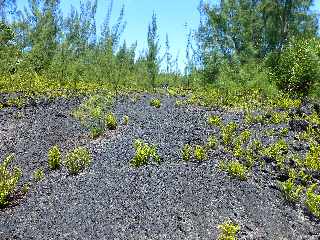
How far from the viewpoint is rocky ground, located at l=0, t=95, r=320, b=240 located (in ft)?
19.9

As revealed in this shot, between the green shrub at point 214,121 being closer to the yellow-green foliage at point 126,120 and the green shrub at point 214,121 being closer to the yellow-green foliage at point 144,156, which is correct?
the yellow-green foliage at point 126,120

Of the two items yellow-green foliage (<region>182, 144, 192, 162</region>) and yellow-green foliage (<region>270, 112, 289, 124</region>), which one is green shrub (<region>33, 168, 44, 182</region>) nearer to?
yellow-green foliage (<region>182, 144, 192, 162</region>)

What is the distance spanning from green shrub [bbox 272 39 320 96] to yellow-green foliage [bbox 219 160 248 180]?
7.16m

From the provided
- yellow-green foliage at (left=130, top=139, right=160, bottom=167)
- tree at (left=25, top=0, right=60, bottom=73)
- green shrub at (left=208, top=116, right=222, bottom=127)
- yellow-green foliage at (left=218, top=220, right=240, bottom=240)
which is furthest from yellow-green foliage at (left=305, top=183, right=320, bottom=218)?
tree at (left=25, top=0, right=60, bottom=73)

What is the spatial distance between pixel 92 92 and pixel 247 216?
9007 millimetres

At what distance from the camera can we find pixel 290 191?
697 centimetres

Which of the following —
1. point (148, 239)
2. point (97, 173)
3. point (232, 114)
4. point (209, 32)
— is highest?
point (209, 32)

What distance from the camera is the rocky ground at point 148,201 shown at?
19.9 feet

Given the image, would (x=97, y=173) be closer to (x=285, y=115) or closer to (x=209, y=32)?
(x=285, y=115)

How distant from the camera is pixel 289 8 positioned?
27.7m

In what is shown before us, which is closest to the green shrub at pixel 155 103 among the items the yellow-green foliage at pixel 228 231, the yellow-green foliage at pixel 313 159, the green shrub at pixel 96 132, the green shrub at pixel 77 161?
the green shrub at pixel 96 132

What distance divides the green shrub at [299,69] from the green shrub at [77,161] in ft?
27.0

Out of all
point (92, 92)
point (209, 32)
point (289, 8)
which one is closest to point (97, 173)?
point (92, 92)

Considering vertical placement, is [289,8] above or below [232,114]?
above
